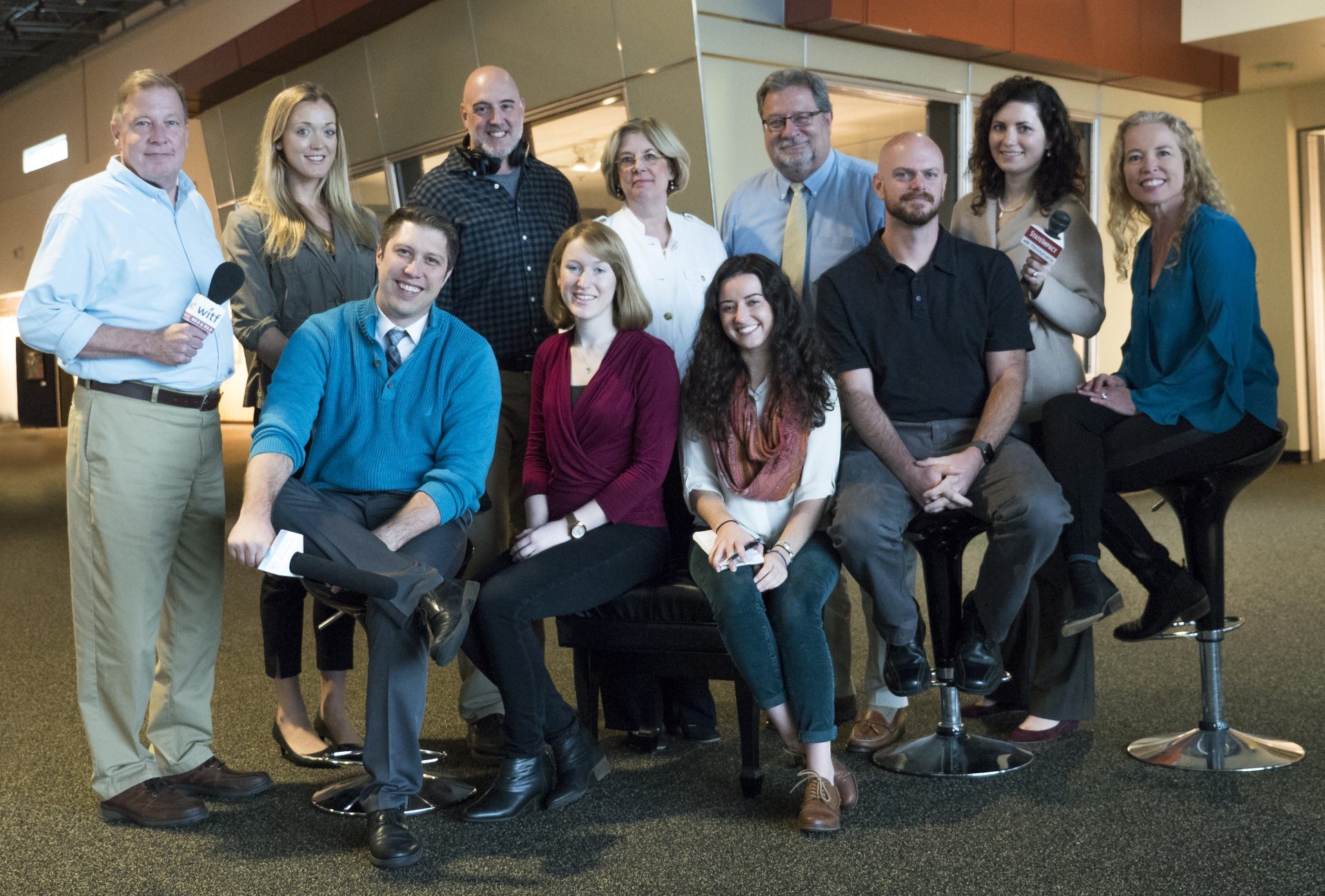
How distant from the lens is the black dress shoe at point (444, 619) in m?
2.62

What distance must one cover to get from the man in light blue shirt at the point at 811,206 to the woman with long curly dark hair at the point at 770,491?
53 centimetres

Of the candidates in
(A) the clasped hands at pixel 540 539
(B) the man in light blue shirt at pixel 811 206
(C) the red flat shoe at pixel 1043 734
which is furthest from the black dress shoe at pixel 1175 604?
(A) the clasped hands at pixel 540 539

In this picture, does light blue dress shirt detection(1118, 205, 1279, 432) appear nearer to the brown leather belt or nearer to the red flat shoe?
the red flat shoe

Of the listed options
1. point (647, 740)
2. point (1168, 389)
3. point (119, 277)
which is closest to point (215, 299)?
point (119, 277)

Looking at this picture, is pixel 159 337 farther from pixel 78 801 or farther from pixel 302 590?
pixel 78 801

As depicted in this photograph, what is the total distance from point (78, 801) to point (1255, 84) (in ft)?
33.0

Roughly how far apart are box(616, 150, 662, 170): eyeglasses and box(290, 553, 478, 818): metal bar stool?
1478 millimetres

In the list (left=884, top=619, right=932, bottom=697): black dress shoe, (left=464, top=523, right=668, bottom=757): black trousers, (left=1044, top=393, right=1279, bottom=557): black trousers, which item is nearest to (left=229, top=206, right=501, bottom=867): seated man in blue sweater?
(left=464, top=523, right=668, bottom=757): black trousers

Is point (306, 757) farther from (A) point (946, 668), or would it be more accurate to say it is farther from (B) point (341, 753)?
(A) point (946, 668)

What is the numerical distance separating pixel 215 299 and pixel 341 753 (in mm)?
1297

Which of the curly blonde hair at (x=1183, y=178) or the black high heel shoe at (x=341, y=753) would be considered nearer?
the curly blonde hair at (x=1183, y=178)

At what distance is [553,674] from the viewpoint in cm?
420

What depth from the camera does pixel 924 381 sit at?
10.3 ft

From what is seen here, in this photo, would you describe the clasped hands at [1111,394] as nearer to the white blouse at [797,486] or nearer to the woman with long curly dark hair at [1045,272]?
the woman with long curly dark hair at [1045,272]
